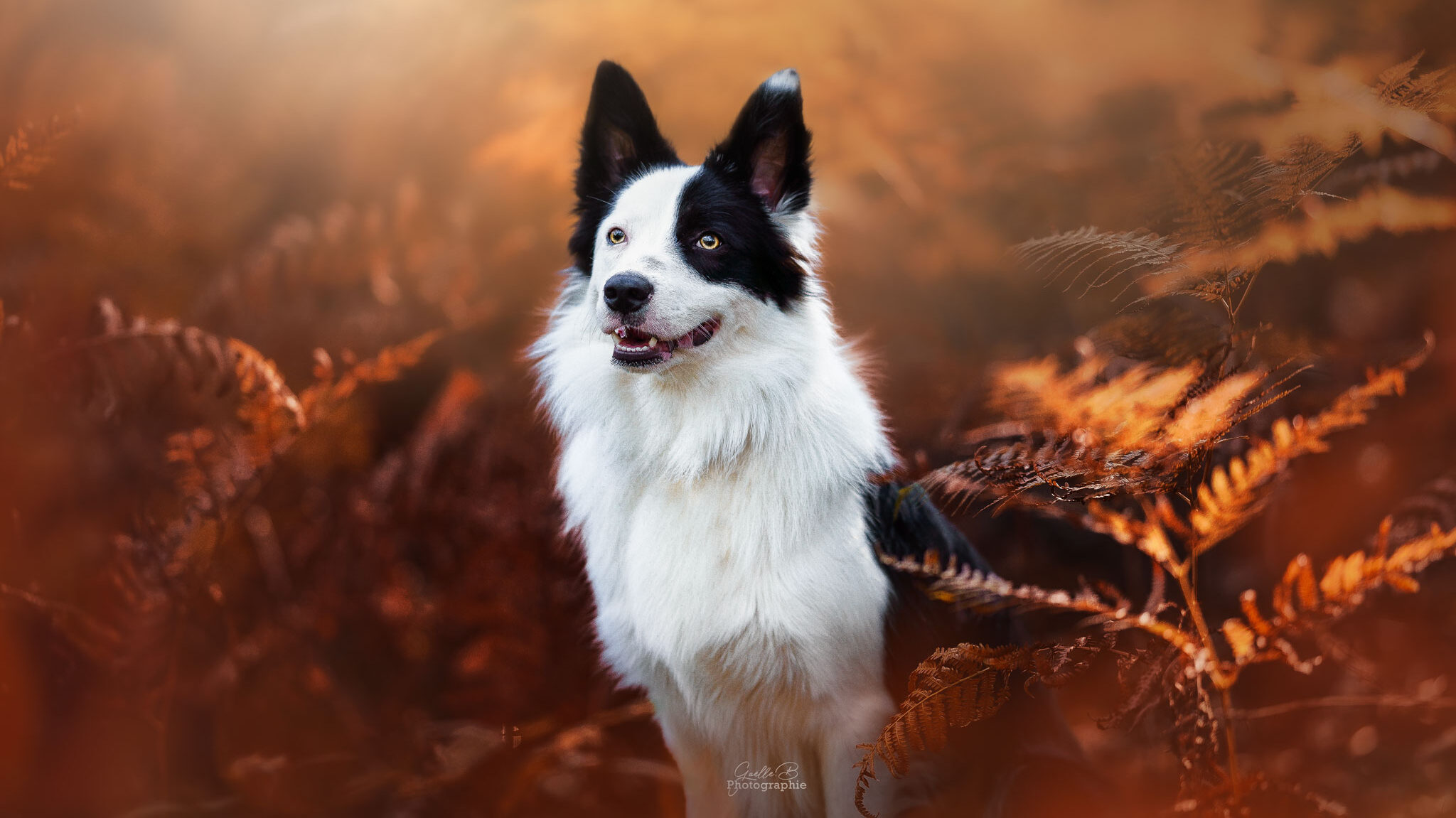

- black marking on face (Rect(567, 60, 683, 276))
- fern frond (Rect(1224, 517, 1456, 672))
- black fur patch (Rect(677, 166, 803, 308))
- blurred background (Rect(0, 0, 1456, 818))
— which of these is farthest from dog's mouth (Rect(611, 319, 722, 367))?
fern frond (Rect(1224, 517, 1456, 672))

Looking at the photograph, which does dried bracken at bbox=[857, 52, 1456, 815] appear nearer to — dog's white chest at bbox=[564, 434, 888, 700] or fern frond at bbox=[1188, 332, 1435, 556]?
fern frond at bbox=[1188, 332, 1435, 556]

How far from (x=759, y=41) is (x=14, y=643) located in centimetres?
234

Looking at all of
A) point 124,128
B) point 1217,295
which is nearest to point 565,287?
point 124,128

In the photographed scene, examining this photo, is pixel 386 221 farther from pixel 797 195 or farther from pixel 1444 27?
pixel 1444 27

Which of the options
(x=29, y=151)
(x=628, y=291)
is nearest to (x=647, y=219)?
(x=628, y=291)

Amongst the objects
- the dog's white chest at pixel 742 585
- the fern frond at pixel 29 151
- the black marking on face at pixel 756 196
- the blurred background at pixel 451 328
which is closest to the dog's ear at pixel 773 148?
the black marking on face at pixel 756 196

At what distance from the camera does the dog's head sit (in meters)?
1.60

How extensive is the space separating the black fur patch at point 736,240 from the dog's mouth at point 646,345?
115mm

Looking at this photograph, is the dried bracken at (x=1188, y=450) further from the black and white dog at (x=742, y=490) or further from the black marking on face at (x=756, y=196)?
the black marking on face at (x=756, y=196)

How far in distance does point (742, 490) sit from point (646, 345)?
35 cm

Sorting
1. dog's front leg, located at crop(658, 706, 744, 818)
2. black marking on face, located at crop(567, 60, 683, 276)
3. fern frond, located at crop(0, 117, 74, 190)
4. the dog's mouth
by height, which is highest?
fern frond, located at crop(0, 117, 74, 190)

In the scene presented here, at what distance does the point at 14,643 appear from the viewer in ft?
6.91

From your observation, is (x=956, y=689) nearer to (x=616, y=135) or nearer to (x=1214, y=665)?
(x=1214, y=665)

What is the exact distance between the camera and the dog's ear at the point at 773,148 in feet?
5.49
